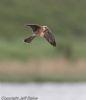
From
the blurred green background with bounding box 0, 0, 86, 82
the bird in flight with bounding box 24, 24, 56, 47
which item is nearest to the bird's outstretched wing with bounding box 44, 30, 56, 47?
the bird in flight with bounding box 24, 24, 56, 47

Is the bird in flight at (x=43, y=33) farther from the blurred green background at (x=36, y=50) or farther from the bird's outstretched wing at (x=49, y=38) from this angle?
the blurred green background at (x=36, y=50)

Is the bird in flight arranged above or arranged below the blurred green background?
below

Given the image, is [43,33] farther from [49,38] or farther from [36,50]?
[36,50]

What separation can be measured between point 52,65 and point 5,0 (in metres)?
12.1

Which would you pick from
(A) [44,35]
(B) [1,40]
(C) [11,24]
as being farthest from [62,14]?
(A) [44,35]

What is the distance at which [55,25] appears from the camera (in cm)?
3494

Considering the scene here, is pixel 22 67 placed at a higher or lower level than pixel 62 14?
lower

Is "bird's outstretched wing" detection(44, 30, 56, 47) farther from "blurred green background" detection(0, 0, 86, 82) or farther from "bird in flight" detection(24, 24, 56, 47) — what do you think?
"blurred green background" detection(0, 0, 86, 82)

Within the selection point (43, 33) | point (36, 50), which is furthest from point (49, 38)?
point (36, 50)

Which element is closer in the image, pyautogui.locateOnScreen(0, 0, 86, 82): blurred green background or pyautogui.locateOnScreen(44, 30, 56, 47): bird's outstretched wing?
pyautogui.locateOnScreen(44, 30, 56, 47): bird's outstretched wing

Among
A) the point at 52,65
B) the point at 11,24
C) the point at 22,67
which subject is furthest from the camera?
the point at 11,24

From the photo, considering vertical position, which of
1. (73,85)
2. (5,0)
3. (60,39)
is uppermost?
(5,0)

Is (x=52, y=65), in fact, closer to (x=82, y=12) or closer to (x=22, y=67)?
(x=22, y=67)

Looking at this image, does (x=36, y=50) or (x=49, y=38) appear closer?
(x=49, y=38)
